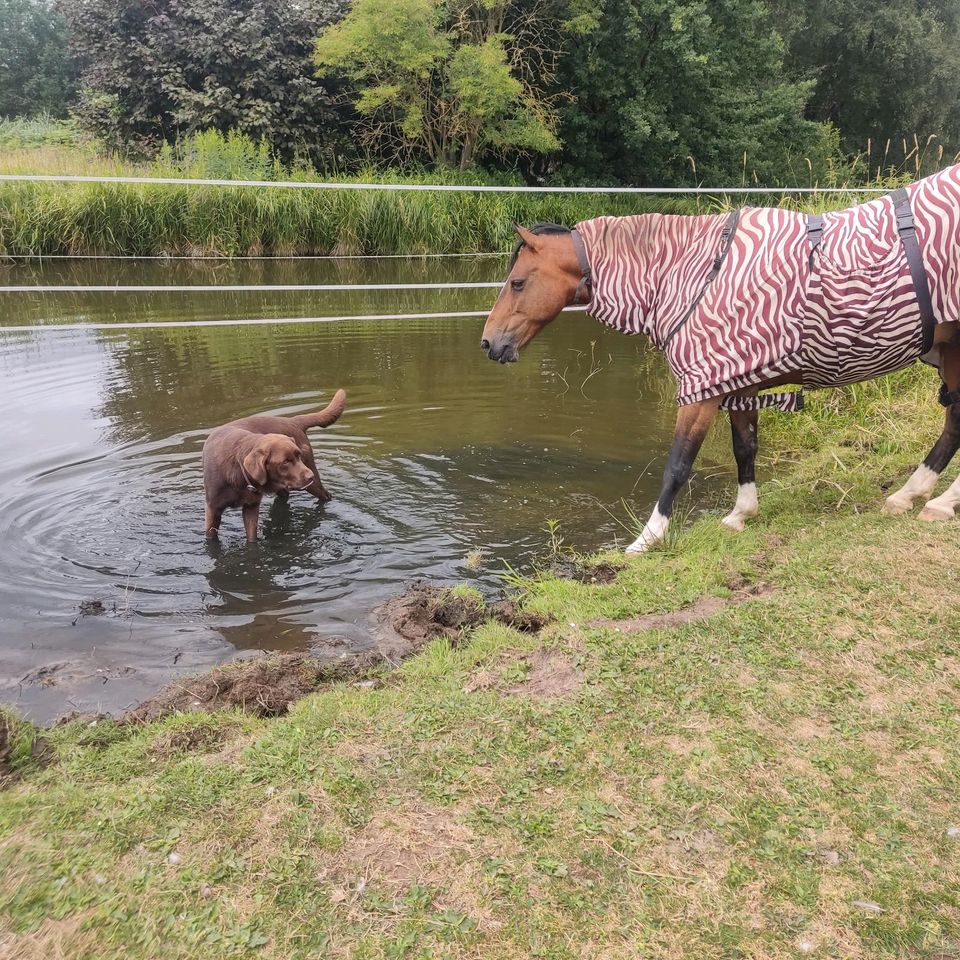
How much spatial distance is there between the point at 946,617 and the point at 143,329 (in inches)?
407

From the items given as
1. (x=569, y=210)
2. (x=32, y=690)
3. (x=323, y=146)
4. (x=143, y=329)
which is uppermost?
(x=323, y=146)

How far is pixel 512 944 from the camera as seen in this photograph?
2.18 m

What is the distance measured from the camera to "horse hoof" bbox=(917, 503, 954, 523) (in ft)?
15.7

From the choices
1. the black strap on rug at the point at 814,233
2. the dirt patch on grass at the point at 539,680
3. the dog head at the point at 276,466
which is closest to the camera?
the dirt patch on grass at the point at 539,680

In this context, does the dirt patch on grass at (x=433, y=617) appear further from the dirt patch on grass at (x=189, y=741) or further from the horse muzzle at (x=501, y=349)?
the horse muzzle at (x=501, y=349)

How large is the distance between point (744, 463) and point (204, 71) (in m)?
23.0

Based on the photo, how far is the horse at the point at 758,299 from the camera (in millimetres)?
4426

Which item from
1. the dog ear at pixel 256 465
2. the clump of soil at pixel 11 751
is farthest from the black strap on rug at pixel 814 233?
the clump of soil at pixel 11 751

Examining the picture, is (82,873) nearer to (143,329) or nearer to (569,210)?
(143,329)

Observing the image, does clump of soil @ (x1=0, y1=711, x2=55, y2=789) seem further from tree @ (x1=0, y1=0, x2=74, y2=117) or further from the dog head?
tree @ (x1=0, y1=0, x2=74, y2=117)

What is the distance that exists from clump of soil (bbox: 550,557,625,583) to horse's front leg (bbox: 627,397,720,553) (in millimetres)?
266

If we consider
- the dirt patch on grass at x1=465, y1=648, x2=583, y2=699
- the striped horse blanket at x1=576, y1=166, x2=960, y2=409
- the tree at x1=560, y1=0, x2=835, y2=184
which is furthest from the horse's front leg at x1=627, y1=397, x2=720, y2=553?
the tree at x1=560, y1=0, x2=835, y2=184

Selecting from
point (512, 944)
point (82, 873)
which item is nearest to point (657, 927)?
point (512, 944)

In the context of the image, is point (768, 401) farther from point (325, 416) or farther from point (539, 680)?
point (325, 416)
